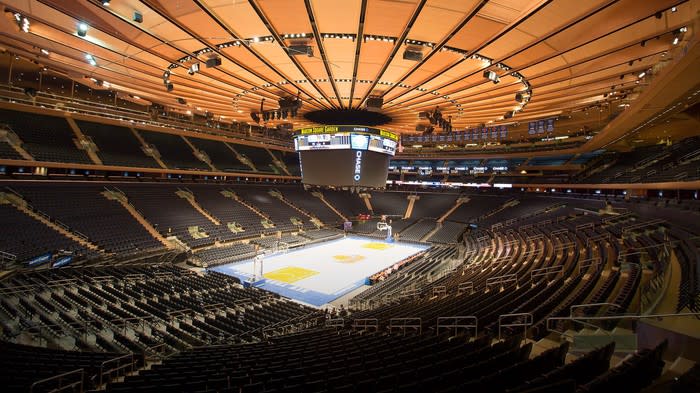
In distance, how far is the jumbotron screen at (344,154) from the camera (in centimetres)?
1599

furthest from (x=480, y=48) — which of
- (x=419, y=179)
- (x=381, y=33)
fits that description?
(x=419, y=179)

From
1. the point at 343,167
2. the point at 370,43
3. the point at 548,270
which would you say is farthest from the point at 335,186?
the point at 548,270

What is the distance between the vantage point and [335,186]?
1788cm

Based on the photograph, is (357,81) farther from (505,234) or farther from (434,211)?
(434,211)

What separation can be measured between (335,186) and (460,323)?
10.6 m

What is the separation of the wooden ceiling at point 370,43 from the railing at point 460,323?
6.81 meters

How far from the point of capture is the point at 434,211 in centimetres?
4319

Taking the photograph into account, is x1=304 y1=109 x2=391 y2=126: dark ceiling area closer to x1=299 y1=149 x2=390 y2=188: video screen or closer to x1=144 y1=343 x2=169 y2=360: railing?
x1=299 y1=149 x2=390 y2=188: video screen

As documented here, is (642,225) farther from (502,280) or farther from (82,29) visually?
(82,29)

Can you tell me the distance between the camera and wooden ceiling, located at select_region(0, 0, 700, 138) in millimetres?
6320

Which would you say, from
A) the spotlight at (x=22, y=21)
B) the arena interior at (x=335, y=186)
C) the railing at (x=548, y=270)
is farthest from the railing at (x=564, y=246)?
the spotlight at (x=22, y=21)

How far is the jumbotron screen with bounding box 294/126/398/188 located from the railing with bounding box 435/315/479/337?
957 cm

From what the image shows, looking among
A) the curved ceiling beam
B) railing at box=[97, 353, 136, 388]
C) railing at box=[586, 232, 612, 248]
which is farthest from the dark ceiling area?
railing at box=[97, 353, 136, 388]

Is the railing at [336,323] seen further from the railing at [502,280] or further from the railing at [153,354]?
the railing at [502,280]
